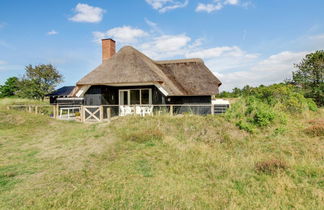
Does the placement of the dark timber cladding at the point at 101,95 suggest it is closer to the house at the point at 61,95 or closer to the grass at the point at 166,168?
the grass at the point at 166,168

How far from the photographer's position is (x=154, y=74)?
1302 centimetres

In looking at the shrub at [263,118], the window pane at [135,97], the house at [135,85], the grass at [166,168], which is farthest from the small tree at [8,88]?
the shrub at [263,118]

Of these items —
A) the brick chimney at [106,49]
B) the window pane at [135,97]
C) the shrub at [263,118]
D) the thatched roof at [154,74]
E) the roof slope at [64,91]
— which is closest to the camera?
the shrub at [263,118]

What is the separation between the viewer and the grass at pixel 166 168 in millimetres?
3883

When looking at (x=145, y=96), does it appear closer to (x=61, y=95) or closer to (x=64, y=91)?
(x=61, y=95)


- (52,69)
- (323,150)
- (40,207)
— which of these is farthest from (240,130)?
(52,69)

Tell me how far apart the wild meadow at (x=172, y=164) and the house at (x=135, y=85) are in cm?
325

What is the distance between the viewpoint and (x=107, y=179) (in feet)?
Answer: 15.7

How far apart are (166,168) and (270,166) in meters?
3.01

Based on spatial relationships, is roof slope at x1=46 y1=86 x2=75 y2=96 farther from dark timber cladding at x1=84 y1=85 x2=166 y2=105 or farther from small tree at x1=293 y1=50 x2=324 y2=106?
small tree at x1=293 y1=50 x2=324 y2=106

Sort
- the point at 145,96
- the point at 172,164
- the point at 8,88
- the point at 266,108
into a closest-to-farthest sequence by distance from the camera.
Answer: the point at 172,164 → the point at 266,108 → the point at 145,96 → the point at 8,88

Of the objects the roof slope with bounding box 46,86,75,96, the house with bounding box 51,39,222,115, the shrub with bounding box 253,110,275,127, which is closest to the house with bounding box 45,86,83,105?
the roof slope with bounding box 46,86,75,96

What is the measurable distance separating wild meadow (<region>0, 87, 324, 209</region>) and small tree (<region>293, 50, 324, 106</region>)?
12.6m

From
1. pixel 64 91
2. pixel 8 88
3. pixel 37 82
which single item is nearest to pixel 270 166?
pixel 64 91
